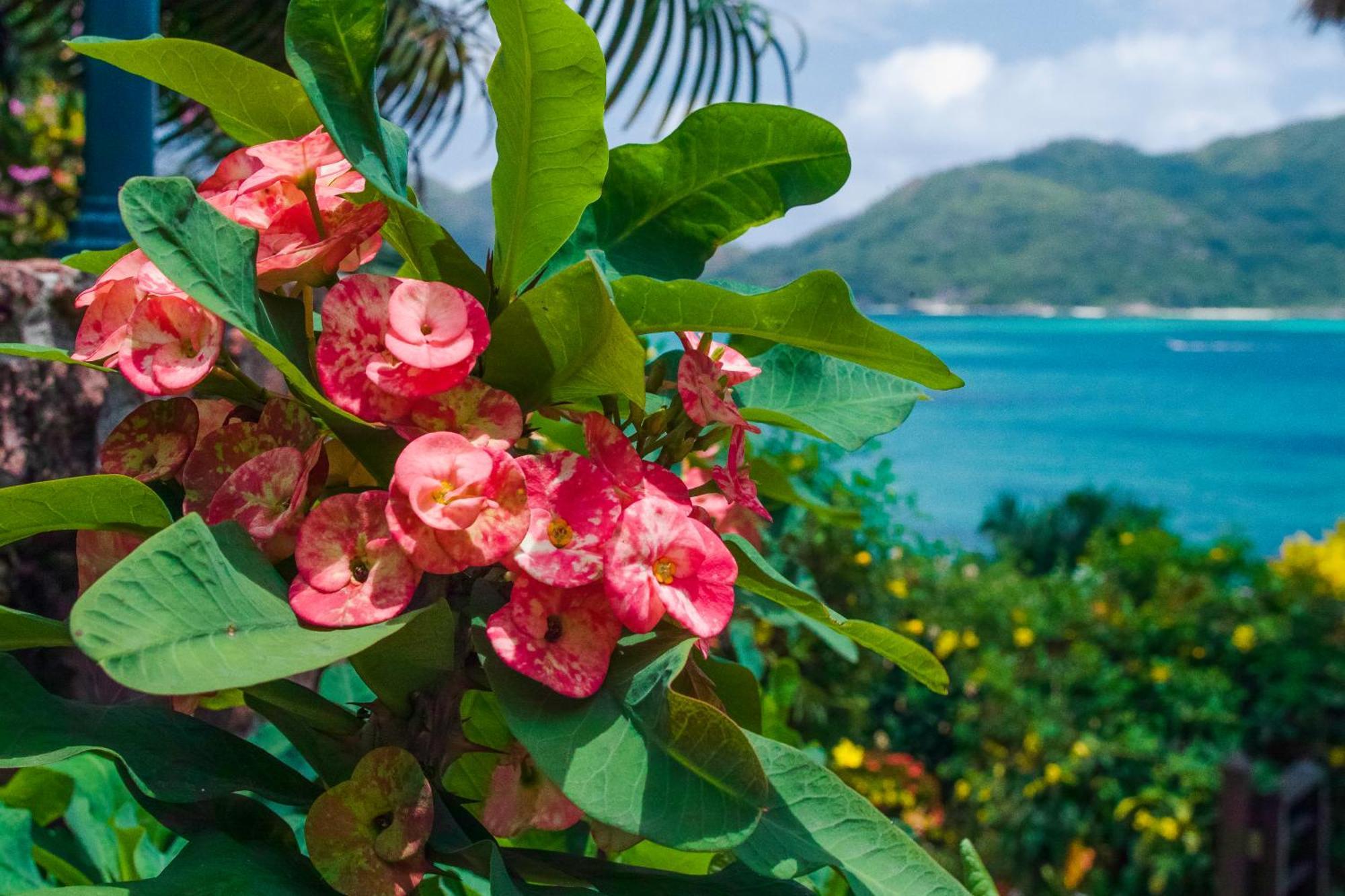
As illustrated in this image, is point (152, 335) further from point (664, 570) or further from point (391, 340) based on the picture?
point (664, 570)

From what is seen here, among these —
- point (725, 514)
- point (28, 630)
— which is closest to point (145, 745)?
point (28, 630)

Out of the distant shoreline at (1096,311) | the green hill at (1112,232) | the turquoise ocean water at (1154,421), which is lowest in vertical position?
the turquoise ocean water at (1154,421)

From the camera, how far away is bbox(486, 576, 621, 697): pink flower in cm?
54

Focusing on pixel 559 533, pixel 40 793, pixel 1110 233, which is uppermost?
pixel 1110 233

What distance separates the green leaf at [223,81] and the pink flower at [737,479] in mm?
359

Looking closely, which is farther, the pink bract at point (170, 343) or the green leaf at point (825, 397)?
the green leaf at point (825, 397)

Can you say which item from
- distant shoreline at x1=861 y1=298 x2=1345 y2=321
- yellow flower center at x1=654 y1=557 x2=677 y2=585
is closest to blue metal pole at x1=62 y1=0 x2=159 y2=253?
yellow flower center at x1=654 y1=557 x2=677 y2=585

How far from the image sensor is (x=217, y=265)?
1.87 feet

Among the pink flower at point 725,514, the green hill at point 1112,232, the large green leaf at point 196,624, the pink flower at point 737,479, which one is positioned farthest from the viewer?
the green hill at point 1112,232

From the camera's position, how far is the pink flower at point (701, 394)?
0.63 m

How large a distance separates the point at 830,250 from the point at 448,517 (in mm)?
47052

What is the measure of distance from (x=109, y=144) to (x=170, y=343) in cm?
144

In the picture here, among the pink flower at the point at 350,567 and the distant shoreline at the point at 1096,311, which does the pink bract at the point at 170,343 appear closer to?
the pink flower at the point at 350,567

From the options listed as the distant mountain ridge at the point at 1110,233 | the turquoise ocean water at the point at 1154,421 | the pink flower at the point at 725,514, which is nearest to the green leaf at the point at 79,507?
the pink flower at the point at 725,514
